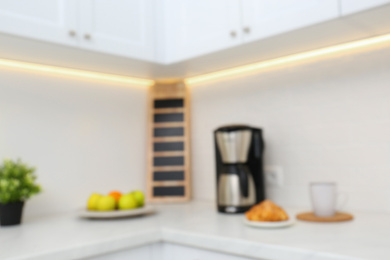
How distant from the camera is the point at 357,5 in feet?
3.67

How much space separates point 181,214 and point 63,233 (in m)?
0.49

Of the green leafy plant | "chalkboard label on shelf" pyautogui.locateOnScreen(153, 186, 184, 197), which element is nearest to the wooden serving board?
"chalkboard label on shelf" pyautogui.locateOnScreen(153, 186, 184, 197)

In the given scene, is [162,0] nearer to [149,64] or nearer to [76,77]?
[149,64]

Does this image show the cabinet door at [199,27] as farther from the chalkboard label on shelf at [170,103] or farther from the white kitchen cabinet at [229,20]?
the chalkboard label on shelf at [170,103]

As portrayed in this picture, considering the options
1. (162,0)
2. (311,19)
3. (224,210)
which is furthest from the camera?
(162,0)

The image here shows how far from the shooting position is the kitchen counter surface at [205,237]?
95 centimetres

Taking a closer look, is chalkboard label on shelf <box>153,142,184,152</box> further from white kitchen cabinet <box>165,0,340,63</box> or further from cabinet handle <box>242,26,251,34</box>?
cabinet handle <box>242,26,251,34</box>

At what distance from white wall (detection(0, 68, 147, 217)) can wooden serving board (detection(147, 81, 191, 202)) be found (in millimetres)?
64

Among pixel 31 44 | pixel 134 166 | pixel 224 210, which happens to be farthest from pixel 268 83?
pixel 31 44

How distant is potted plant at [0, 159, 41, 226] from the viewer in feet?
4.45

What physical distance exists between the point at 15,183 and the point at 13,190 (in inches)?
1.0

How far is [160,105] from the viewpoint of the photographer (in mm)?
2082

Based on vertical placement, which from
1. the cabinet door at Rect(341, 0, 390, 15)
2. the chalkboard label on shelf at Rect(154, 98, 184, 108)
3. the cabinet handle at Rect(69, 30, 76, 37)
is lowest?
the chalkboard label on shelf at Rect(154, 98, 184, 108)

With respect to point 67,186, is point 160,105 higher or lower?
higher
